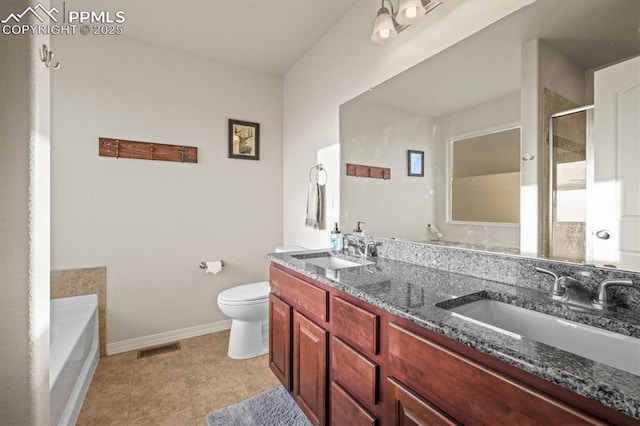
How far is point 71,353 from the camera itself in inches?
63.8

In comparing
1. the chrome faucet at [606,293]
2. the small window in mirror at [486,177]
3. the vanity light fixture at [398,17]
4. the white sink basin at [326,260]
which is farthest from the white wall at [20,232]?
the chrome faucet at [606,293]

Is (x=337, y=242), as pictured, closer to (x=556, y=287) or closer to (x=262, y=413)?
(x=262, y=413)

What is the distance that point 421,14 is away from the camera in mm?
1422

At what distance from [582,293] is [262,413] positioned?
1653 mm

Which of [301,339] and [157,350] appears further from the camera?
[157,350]

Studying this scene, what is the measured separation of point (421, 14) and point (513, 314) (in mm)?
1391

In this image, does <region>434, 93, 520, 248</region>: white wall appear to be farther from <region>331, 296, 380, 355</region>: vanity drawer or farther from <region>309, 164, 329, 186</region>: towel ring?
<region>309, 164, 329, 186</region>: towel ring

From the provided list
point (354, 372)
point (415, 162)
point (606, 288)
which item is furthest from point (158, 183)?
point (606, 288)

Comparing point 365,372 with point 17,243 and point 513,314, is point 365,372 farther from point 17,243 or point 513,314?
point 17,243

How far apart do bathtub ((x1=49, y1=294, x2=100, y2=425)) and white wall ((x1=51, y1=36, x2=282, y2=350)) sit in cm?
19

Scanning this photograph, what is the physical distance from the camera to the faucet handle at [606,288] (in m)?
0.83

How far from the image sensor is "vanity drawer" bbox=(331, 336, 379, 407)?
102cm

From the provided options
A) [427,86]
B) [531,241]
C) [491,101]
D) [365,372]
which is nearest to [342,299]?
[365,372]

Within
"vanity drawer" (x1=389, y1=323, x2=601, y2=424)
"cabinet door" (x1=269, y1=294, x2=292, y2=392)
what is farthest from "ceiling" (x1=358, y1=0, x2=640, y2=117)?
"cabinet door" (x1=269, y1=294, x2=292, y2=392)
